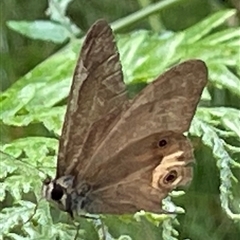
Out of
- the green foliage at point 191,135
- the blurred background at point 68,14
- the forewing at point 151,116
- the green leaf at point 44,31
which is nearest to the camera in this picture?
the forewing at point 151,116

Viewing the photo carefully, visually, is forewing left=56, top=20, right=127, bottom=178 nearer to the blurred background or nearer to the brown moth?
the brown moth

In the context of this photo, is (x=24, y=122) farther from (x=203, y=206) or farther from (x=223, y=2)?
(x=223, y=2)

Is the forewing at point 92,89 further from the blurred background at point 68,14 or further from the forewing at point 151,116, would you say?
the blurred background at point 68,14

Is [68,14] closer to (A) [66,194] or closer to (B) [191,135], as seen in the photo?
(B) [191,135]

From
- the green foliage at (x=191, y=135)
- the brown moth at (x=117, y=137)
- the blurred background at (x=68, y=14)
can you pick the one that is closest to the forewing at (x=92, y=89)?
the brown moth at (x=117, y=137)

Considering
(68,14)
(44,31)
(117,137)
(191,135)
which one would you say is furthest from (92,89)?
(68,14)

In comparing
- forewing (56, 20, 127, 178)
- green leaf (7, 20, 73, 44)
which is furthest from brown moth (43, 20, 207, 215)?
green leaf (7, 20, 73, 44)

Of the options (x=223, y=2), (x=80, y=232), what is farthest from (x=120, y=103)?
(x=223, y=2)
